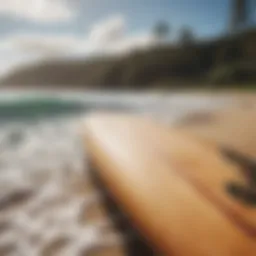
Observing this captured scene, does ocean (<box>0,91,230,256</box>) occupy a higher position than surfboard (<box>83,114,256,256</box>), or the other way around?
ocean (<box>0,91,230,256</box>)

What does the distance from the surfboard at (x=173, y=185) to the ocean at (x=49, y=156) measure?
36 millimetres

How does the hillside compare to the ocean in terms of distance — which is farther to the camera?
the hillside

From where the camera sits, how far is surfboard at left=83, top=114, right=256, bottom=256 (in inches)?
24.9

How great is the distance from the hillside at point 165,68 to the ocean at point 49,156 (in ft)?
0.10

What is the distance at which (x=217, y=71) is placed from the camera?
37.4 inches

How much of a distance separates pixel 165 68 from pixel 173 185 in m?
0.31

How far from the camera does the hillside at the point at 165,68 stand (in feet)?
2.98

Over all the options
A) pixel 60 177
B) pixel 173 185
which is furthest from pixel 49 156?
pixel 173 185

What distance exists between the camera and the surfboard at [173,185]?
24.9 inches

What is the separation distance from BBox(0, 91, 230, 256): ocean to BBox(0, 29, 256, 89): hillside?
31 mm

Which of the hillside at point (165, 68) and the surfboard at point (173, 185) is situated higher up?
the hillside at point (165, 68)

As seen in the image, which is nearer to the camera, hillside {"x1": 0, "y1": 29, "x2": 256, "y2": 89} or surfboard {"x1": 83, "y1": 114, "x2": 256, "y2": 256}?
surfboard {"x1": 83, "y1": 114, "x2": 256, "y2": 256}

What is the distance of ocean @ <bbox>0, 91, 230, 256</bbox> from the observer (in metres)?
0.73

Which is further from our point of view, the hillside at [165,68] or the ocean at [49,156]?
the hillside at [165,68]
